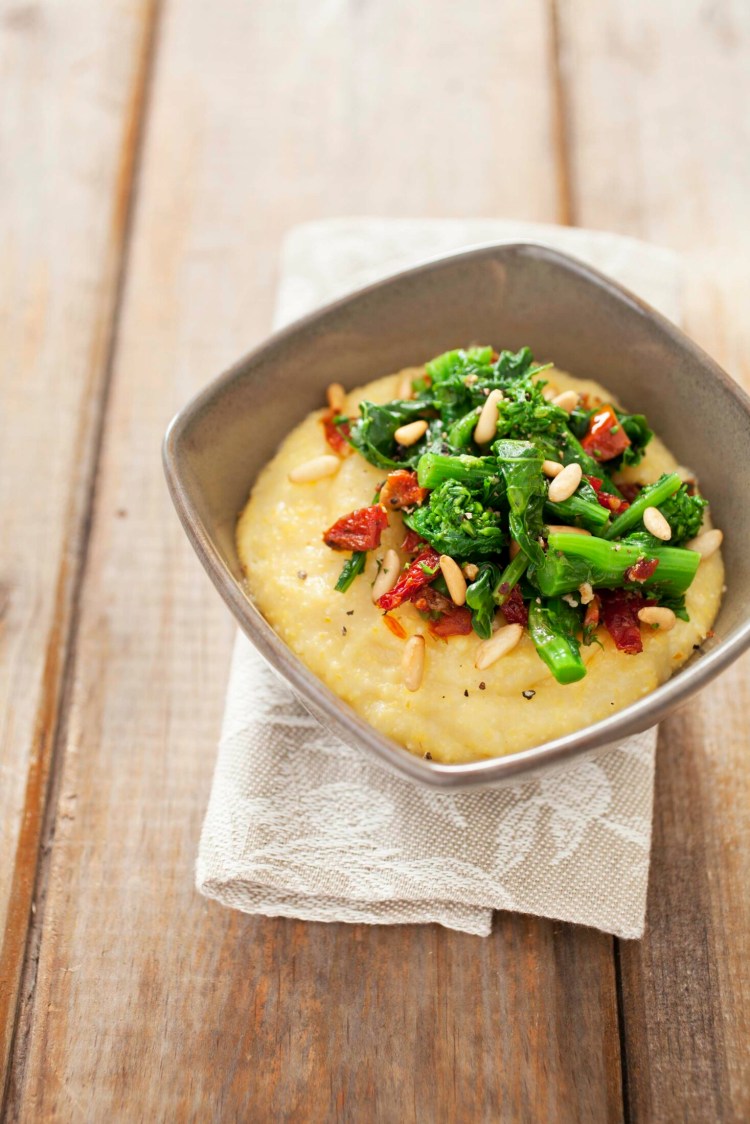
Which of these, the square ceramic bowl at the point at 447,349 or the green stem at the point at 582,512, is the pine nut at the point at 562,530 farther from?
→ the square ceramic bowl at the point at 447,349

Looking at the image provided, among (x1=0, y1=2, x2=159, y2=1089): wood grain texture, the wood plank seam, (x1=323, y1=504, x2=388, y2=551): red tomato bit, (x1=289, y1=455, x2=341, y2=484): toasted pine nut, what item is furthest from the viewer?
the wood plank seam

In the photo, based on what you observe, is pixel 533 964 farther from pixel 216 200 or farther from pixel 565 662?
pixel 216 200

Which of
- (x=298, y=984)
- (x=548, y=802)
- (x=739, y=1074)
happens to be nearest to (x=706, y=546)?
(x=548, y=802)

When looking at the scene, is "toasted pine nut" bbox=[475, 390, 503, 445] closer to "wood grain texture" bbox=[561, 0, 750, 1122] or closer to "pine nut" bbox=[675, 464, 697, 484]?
"pine nut" bbox=[675, 464, 697, 484]

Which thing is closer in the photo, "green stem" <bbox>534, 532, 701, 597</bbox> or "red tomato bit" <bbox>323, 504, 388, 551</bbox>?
"green stem" <bbox>534, 532, 701, 597</bbox>

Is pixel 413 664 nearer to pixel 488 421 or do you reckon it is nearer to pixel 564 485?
pixel 564 485

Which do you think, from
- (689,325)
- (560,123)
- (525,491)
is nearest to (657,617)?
(525,491)

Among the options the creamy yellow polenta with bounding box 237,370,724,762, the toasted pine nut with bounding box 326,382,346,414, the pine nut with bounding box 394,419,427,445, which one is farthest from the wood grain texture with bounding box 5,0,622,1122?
the pine nut with bounding box 394,419,427,445
